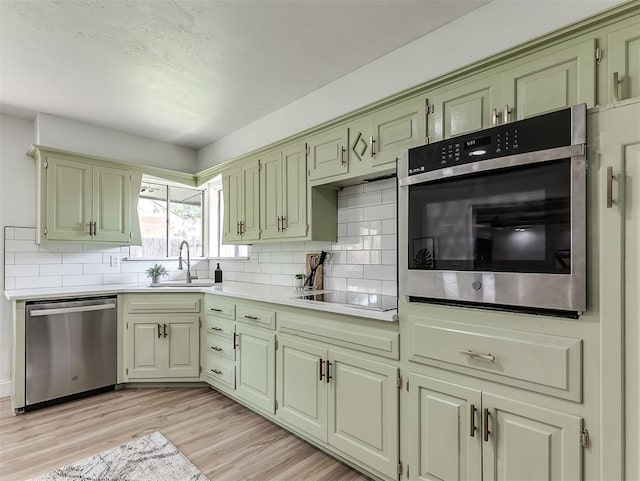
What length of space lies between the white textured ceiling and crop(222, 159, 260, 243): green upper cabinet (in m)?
0.59

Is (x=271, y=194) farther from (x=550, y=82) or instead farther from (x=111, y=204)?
(x=550, y=82)

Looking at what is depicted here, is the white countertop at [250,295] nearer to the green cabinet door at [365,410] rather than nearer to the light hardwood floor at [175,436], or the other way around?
the green cabinet door at [365,410]

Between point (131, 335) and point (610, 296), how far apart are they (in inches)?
136

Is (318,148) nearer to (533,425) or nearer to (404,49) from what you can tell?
(404,49)

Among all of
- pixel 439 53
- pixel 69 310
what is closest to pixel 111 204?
pixel 69 310

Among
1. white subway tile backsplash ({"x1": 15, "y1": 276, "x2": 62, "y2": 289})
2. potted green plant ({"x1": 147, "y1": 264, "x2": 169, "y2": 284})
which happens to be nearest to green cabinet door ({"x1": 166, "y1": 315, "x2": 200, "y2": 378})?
potted green plant ({"x1": 147, "y1": 264, "x2": 169, "y2": 284})

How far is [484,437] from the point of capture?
1.44 m

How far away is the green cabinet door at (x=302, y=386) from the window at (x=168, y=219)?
233cm

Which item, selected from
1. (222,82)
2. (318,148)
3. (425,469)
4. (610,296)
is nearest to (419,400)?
(425,469)

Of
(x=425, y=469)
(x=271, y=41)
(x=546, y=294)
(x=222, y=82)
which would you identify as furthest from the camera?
(x=222, y=82)

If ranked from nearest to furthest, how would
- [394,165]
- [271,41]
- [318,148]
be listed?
1. [394,165]
2. [271,41]
3. [318,148]

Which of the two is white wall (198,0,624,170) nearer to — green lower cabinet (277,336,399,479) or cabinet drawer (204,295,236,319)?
cabinet drawer (204,295,236,319)

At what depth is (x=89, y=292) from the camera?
3021 mm

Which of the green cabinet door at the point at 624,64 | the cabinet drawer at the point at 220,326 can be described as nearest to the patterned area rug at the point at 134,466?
the cabinet drawer at the point at 220,326
